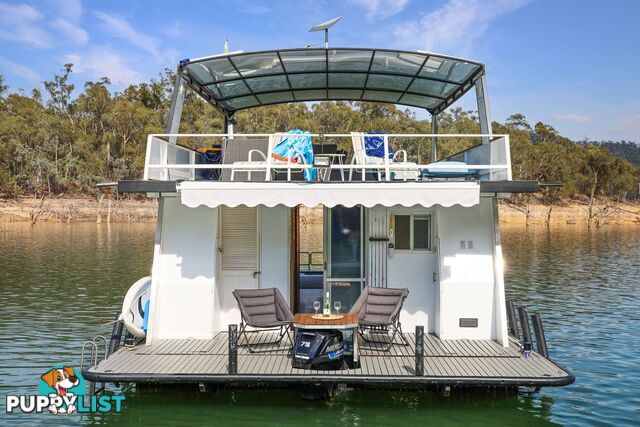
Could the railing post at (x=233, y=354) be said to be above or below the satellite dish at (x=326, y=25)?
below

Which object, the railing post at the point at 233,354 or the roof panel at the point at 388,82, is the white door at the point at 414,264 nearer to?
the roof panel at the point at 388,82

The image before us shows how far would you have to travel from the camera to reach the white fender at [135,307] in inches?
382

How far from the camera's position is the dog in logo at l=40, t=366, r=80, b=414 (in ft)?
28.3

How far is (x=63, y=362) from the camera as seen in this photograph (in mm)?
11047

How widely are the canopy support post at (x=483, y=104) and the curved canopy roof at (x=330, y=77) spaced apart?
0.17 metres

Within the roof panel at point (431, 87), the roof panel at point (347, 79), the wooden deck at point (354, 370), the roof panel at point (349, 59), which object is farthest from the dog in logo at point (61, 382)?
the roof panel at point (431, 87)

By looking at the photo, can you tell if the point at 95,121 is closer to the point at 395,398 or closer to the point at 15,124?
the point at 15,124

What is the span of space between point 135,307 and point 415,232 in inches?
192

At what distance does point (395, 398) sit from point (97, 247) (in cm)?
2621

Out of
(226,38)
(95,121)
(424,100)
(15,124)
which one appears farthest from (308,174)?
(95,121)

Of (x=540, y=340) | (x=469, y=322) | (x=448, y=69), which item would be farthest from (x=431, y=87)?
(x=540, y=340)

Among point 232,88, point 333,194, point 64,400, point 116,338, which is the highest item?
point 232,88

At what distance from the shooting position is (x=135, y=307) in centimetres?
1043

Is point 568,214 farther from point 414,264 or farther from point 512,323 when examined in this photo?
point 414,264
